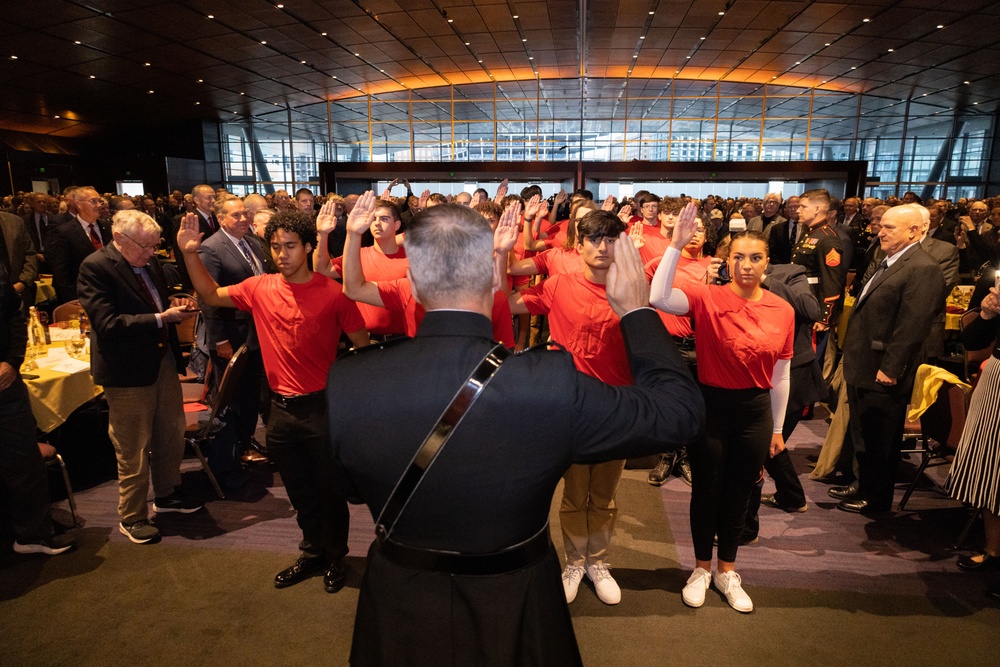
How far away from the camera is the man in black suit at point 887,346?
331 centimetres

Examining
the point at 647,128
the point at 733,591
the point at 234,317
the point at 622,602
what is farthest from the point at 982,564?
the point at 647,128

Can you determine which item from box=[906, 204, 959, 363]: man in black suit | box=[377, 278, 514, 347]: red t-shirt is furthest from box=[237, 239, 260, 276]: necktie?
box=[906, 204, 959, 363]: man in black suit

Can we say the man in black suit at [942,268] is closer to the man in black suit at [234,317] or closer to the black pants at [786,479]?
the black pants at [786,479]

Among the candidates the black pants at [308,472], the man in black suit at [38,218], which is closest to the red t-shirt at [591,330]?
the black pants at [308,472]

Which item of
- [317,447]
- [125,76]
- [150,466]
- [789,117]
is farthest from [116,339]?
[789,117]

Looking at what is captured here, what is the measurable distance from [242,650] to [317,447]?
0.88 m

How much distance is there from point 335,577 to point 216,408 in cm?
131

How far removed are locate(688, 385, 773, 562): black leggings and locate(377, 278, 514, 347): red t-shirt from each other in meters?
0.92

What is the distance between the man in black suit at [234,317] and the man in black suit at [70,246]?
2.10 m

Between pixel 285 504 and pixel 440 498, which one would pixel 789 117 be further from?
pixel 440 498

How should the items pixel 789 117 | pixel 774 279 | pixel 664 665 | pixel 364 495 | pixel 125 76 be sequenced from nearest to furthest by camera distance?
1. pixel 364 495
2. pixel 664 665
3. pixel 774 279
4. pixel 125 76
5. pixel 789 117

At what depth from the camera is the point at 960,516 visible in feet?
12.0

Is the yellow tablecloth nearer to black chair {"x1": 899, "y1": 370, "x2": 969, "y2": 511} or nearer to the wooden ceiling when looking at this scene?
black chair {"x1": 899, "y1": 370, "x2": 969, "y2": 511}

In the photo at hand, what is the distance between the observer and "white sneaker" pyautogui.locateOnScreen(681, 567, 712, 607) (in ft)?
9.14
